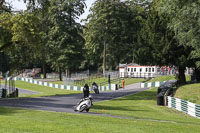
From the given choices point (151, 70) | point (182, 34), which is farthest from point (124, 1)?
point (182, 34)

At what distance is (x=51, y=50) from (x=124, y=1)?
4267 cm

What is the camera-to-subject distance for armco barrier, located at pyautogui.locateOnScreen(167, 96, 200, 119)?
2226 cm

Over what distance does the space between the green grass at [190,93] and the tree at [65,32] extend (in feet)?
131

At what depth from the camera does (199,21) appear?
22375 mm

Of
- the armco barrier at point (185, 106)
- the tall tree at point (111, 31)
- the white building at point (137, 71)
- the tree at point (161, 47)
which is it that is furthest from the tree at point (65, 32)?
the armco barrier at point (185, 106)

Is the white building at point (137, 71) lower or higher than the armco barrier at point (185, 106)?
higher

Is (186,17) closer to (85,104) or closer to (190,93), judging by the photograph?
(190,93)

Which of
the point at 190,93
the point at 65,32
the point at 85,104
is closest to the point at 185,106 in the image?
the point at 190,93

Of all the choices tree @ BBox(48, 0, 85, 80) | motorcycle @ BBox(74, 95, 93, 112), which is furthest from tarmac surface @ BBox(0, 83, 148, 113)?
tree @ BBox(48, 0, 85, 80)

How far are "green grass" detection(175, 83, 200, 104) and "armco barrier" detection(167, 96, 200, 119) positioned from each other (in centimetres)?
186

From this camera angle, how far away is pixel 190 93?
31.3m

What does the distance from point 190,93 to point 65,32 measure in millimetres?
44781

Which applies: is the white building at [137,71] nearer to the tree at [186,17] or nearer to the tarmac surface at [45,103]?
the tarmac surface at [45,103]

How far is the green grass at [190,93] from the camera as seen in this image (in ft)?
95.3
